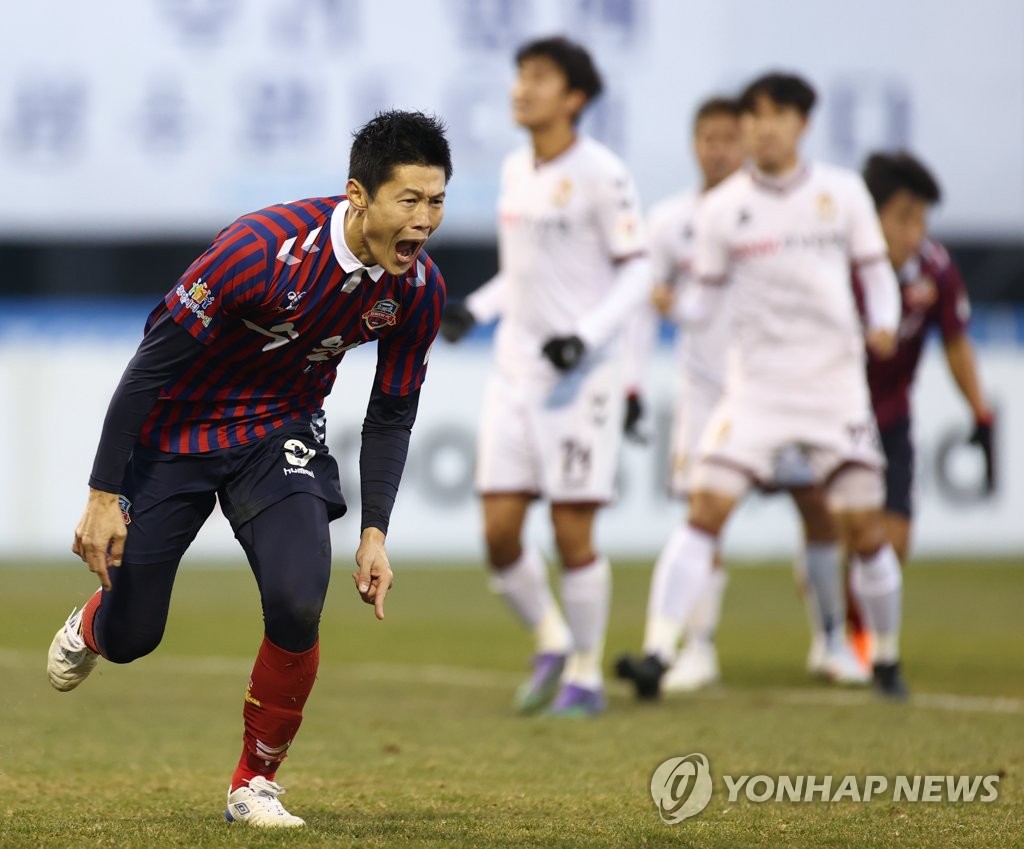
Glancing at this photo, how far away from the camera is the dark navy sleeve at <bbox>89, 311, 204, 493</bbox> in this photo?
5117mm

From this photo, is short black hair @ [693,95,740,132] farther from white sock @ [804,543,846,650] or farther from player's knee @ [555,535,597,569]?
player's knee @ [555,535,597,569]

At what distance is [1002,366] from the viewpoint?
1706 cm

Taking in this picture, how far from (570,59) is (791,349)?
1627mm

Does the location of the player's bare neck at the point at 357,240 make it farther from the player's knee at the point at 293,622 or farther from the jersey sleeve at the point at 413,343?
the player's knee at the point at 293,622

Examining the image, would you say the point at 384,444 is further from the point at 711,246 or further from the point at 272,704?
the point at 711,246

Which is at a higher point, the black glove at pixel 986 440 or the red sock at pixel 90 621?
the black glove at pixel 986 440

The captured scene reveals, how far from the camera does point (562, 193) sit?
8.55 m

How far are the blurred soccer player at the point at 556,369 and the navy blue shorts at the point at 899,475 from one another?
2270 mm

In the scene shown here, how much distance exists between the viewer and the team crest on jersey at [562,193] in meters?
8.54

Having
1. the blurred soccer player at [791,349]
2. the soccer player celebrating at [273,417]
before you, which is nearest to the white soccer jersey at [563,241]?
the blurred soccer player at [791,349]

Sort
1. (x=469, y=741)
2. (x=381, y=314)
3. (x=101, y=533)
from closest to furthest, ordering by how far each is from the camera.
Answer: (x=101, y=533)
(x=381, y=314)
(x=469, y=741)

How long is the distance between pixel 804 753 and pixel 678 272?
4.25 m

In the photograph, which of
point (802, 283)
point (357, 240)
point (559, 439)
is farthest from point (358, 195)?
point (802, 283)

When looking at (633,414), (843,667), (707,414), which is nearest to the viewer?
(633,414)
